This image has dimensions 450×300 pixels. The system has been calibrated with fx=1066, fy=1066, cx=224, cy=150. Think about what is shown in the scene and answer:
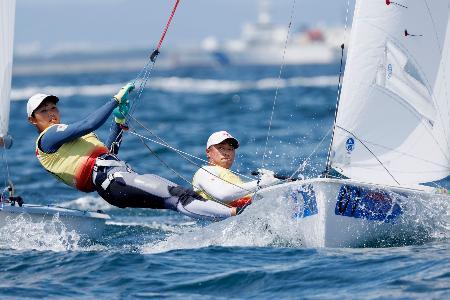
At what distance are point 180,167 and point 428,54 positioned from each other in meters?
6.67

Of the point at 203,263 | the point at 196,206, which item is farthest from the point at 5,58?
the point at 203,263

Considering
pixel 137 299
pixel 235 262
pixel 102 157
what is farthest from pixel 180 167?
pixel 137 299

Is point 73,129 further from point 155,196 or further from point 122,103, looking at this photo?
point 155,196

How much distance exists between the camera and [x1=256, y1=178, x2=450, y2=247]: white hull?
7289 millimetres

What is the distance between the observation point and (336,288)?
21.3 ft

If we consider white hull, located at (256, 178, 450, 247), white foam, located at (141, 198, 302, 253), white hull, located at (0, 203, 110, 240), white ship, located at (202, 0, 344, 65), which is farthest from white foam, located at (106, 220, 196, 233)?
white ship, located at (202, 0, 344, 65)

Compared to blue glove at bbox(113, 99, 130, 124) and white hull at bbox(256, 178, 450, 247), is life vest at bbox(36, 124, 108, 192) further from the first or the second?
white hull at bbox(256, 178, 450, 247)

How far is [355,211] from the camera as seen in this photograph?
7391mm

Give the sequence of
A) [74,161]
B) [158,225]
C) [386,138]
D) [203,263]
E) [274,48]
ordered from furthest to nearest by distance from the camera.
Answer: [274,48] → [158,225] → [74,161] → [386,138] → [203,263]

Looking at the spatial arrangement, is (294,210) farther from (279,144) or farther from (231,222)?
(279,144)

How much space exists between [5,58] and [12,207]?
1317 mm

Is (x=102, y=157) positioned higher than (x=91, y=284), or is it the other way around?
(x=102, y=157)

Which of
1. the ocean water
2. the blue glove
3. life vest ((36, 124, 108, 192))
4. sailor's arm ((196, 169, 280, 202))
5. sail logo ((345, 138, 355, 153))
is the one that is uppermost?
the blue glove

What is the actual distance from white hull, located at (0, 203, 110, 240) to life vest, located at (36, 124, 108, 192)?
23 cm
